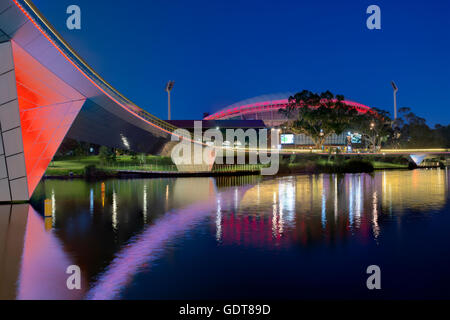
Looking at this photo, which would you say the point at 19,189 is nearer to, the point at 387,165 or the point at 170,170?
the point at 170,170

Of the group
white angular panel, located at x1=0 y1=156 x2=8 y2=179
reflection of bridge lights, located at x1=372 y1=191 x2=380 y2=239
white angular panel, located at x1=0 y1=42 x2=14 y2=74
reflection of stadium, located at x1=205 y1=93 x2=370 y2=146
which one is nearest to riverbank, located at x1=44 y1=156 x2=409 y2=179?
reflection of bridge lights, located at x1=372 y1=191 x2=380 y2=239

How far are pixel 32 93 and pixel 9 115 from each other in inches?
77.1

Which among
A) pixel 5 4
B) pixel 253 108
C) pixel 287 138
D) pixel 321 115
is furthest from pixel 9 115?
pixel 253 108

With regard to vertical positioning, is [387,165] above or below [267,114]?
below

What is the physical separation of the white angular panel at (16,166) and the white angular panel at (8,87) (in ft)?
8.66

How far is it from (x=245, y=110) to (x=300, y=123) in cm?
4566

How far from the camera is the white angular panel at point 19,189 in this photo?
72.9 feet

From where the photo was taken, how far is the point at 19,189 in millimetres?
22844

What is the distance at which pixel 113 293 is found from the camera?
26.5 ft

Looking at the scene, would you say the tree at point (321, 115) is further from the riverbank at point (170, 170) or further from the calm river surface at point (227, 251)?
the calm river surface at point (227, 251)

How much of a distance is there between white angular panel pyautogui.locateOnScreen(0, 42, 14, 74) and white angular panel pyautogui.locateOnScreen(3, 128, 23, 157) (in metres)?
2.79

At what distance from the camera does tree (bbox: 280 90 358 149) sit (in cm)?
7619

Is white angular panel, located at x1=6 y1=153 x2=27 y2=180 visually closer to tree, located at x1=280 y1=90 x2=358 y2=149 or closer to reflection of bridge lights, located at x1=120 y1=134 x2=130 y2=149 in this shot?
reflection of bridge lights, located at x1=120 y1=134 x2=130 y2=149

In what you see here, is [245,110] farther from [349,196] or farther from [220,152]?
[349,196]
